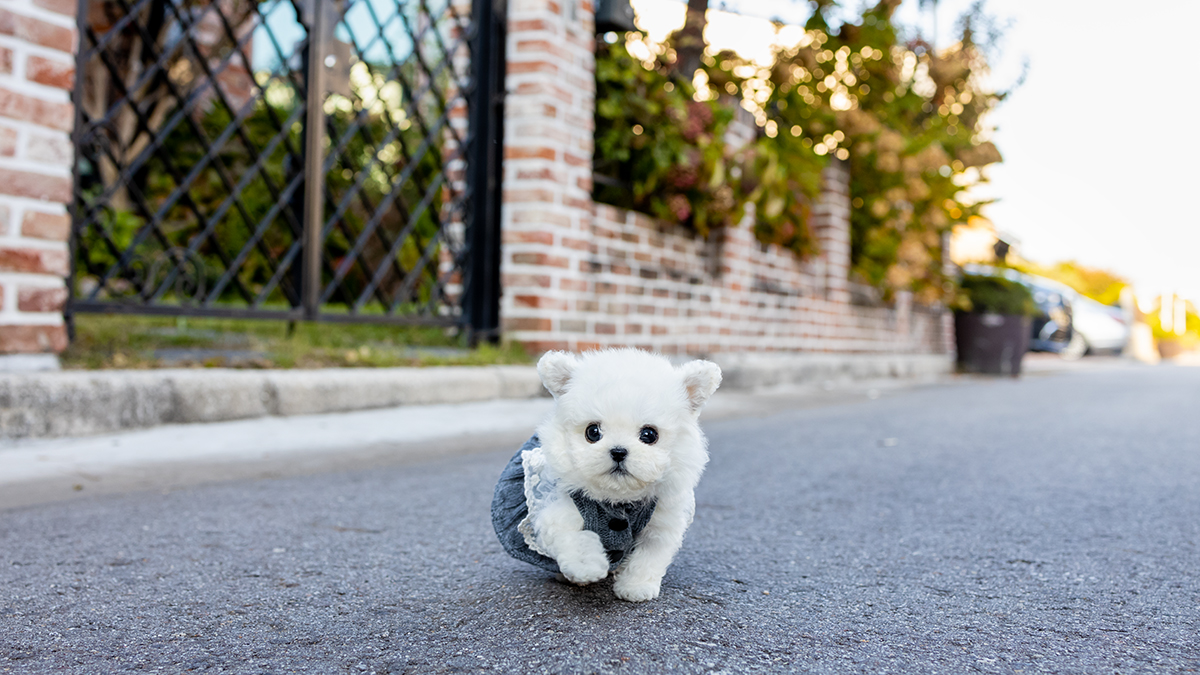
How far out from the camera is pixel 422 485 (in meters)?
2.94

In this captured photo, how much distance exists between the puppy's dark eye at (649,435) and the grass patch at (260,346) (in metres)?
2.85

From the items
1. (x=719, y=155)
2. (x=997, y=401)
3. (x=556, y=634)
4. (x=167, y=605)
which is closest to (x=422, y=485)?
(x=167, y=605)

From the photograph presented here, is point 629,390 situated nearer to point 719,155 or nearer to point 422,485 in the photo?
point 422,485

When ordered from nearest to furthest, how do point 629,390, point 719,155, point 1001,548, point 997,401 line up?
1. point 629,390
2. point 1001,548
3. point 719,155
4. point 997,401

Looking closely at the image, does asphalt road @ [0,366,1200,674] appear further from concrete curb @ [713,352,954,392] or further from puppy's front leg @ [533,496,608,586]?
concrete curb @ [713,352,954,392]

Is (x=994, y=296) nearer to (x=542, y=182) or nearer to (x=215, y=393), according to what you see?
(x=542, y=182)

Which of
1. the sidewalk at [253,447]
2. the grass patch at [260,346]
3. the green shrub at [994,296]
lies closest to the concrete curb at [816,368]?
the green shrub at [994,296]

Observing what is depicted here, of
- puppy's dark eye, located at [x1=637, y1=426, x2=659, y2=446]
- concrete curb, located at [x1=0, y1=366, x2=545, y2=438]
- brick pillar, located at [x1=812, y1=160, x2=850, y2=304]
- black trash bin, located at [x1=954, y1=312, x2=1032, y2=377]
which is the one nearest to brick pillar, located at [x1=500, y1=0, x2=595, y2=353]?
concrete curb, located at [x1=0, y1=366, x2=545, y2=438]

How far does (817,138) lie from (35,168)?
285 inches

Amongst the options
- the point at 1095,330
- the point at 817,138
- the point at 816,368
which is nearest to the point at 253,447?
the point at 816,368

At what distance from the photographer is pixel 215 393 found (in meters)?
3.61

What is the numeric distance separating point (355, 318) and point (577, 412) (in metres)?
3.48

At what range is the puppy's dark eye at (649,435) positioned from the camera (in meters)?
1.56

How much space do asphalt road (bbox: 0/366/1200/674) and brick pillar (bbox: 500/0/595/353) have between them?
2.05m
